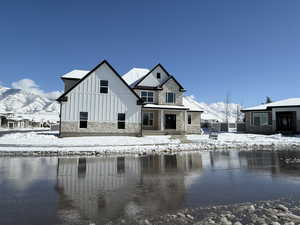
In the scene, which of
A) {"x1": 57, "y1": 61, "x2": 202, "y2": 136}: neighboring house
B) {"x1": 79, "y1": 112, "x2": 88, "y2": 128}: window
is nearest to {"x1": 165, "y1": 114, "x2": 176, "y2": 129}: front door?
{"x1": 57, "y1": 61, "x2": 202, "y2": 136}: neighboring house

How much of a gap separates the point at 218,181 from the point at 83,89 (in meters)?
18.9

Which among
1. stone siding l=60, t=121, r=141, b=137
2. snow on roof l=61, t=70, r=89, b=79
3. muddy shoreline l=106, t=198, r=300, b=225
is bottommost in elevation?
muddy shoreline l=106, t=198, r=300, b=225

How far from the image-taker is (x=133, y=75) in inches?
1309

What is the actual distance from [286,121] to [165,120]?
21.8 meters

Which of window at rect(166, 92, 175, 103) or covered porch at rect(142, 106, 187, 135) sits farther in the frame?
window at rect(166, 92, 175, 103)

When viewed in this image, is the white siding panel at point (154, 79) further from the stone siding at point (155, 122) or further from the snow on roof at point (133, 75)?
the stone siding at point (155, 122)

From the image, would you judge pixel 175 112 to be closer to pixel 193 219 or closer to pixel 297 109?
pixel 297 109

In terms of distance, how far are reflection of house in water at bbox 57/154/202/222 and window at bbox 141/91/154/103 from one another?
63.7 ft

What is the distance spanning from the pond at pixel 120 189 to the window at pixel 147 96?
64.4 feet

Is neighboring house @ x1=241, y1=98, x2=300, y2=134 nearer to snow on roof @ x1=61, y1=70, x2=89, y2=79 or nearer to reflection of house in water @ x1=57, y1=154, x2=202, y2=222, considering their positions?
snow on roof @ x1=61, y1=70, x2=89, y2=79

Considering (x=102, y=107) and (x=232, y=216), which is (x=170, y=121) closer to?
(x=102, y=107)

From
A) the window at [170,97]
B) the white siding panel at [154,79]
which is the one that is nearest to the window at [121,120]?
the white siding panel at [154,79]

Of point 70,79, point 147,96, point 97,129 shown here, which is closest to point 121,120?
point 97,129

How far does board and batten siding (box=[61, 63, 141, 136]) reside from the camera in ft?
74.1
